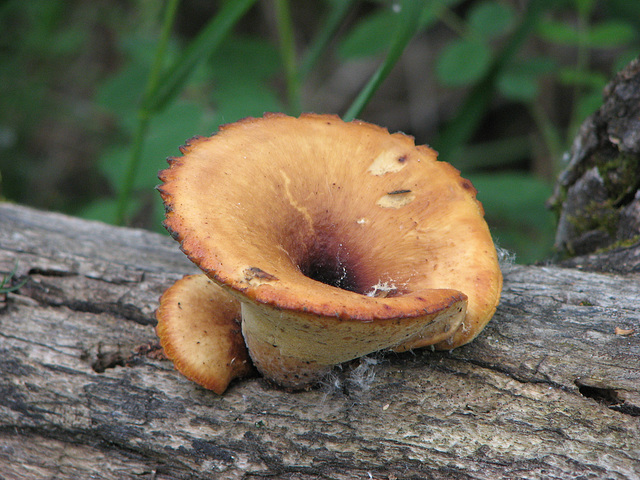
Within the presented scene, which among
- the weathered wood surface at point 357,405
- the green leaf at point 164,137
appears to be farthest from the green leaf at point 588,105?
the green leaf at point 164,137

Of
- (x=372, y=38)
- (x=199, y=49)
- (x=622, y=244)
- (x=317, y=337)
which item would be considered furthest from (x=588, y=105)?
(x=317, y=337)

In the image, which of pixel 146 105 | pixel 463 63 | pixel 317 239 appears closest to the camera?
pixel 317 239

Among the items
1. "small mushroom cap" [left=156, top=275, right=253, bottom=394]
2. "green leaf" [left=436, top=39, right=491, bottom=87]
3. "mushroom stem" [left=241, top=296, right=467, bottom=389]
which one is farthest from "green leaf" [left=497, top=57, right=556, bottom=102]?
"small mushroom cap" [left=156, top=275, right=253, bottom=394]

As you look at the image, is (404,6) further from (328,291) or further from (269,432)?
(269,432)

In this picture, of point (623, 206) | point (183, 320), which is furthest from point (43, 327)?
point (623, 206)

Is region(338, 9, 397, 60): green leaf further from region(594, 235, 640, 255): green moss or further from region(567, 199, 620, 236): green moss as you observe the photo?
region(594, 235, 640, 255): green moss

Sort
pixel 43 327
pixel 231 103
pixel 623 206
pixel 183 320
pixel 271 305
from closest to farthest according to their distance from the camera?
pixel 271 305, pixel 183 320, pixel 43 327, pixel 623 206, pixel 231 103

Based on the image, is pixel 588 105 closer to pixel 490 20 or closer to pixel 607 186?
pixel 490 20
